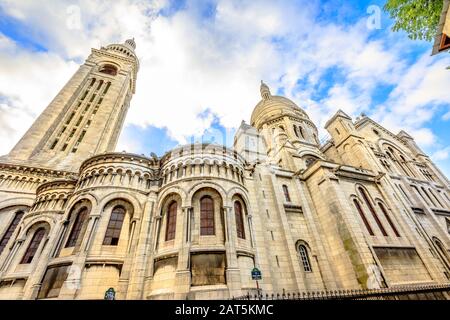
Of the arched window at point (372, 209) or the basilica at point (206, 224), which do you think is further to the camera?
the arched window at point (372, 209)

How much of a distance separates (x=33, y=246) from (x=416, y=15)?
2646 cm

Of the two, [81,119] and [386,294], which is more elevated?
[81,119]

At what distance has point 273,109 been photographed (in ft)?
104

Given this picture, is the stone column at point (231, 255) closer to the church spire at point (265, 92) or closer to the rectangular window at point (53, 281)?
the rectangular window at point (53, 281)

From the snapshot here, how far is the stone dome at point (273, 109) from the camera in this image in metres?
30.9

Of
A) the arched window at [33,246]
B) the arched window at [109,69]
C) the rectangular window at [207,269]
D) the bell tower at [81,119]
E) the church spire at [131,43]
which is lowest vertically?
the rectangular window at [207,269]

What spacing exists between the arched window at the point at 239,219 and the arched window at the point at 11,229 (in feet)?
60.4

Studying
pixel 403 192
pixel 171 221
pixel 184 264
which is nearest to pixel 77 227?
pixel 171 221

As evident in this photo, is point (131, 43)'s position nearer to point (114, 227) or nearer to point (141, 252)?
point (114, 227)

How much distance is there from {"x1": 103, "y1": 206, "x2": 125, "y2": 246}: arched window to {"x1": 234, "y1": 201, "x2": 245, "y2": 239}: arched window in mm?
8077

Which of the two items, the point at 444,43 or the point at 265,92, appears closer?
the point at 444,43

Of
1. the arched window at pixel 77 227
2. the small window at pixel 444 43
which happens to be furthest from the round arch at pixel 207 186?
the small window at pixel 444 43

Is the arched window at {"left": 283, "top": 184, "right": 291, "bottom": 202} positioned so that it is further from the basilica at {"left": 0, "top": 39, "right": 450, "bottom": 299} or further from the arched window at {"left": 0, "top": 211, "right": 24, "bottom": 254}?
the arched window at {"left": 0, "top": 211, "right": 24, "bottom": 254}

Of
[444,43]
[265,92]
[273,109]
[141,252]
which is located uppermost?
[265,92]
